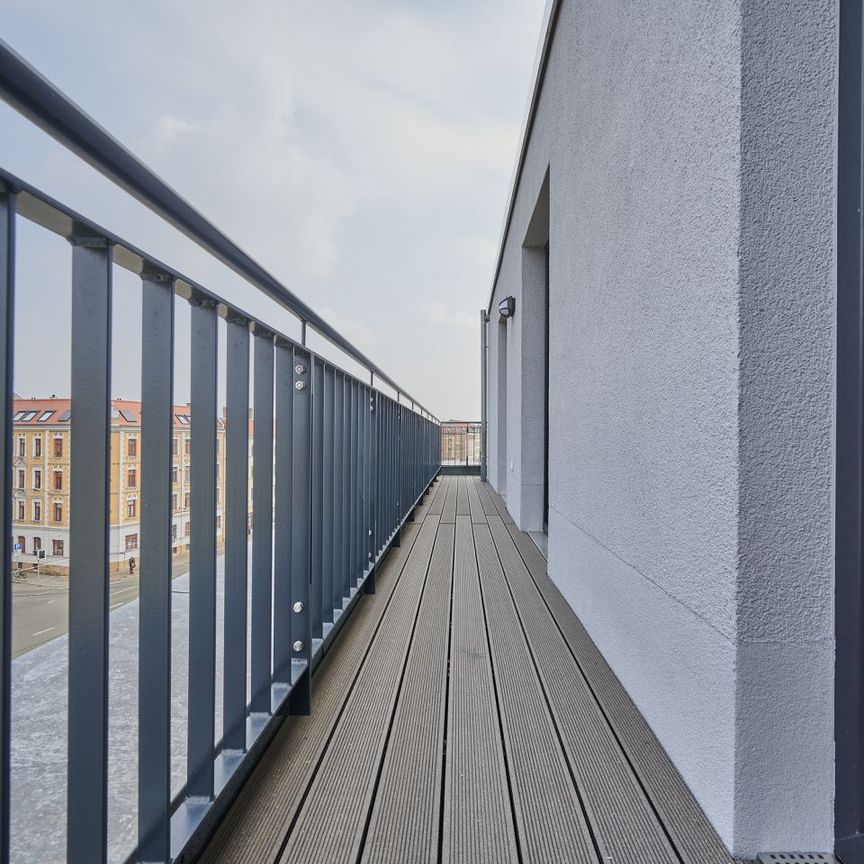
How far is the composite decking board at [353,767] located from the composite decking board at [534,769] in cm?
27

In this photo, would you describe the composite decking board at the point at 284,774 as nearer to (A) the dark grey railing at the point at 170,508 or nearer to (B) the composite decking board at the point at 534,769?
(A) the dark grey railing at the point at 170,508

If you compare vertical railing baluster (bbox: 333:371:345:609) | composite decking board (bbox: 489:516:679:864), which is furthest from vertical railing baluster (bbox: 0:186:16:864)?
vertical railing baluster (bbox: 333:371:345:609)

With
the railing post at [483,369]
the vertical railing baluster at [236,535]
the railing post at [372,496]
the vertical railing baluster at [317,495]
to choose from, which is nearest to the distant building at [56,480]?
the vertical railing baluster at [236,535]

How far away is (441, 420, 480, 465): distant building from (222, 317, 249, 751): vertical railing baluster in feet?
28.3

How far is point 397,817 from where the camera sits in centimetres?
91

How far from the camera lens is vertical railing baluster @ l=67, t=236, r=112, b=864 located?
54cm

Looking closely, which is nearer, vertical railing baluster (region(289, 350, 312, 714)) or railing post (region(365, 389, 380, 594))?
vertical railing baluster (region(289, 350, 312, 714))

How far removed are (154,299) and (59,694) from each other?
0.49 m

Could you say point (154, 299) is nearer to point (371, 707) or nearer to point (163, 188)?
point (163, 188)

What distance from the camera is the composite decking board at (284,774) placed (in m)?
0.84

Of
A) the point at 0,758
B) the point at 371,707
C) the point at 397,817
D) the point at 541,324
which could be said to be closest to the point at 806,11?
the point at 0,758

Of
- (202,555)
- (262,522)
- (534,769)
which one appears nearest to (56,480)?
(202,555)

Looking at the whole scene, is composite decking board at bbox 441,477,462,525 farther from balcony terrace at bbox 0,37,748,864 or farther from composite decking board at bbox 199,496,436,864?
composite decking board at bbox 199,496,436,864

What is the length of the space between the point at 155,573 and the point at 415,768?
27.4 inches
